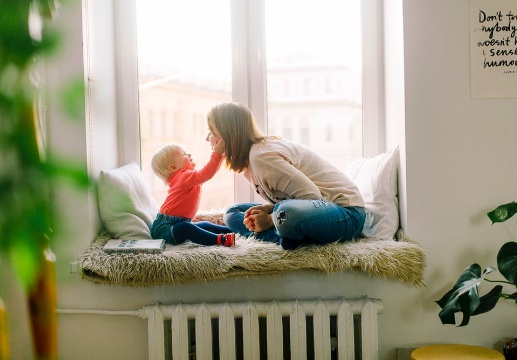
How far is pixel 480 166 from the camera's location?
2213 millimetres

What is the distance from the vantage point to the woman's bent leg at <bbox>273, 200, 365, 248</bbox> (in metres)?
2.06

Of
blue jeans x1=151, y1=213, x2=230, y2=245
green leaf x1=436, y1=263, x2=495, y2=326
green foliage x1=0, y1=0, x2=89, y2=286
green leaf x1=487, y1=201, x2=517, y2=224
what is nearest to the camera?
green foliage x1=0, y1=0, x2=89, y2=286

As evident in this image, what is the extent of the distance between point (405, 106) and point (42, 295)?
1.97 m

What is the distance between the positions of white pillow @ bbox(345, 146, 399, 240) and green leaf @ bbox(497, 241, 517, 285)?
0.43 metres

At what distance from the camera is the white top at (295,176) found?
86.0 inches

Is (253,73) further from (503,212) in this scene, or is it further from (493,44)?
(503,212)

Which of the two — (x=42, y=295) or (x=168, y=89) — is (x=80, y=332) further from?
(x=42, y=295)

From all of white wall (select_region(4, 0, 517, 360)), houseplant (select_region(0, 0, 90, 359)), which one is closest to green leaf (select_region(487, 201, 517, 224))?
white wall (select_region(4, 0, 517, 360))

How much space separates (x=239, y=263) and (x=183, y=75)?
105 cm

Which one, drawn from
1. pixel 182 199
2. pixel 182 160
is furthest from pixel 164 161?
pixel 182 199

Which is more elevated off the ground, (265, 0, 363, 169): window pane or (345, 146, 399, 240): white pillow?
(265, 0, 363, 169): window pane

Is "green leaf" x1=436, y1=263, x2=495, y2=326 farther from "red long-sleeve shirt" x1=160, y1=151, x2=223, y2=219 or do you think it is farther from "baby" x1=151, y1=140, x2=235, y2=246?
"red long-sleeve shirt" x1=160, y1=151, x2=223, y2=219

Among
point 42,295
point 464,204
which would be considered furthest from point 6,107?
point 464,204

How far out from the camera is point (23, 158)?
400mm
